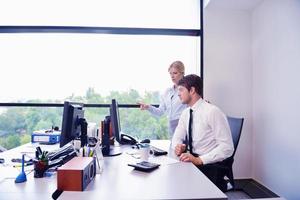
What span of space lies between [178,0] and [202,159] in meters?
2.55

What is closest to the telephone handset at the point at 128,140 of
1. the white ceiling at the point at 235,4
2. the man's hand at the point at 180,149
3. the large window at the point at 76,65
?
the man's hand at the point at 180,149

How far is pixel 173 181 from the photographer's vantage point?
1.21 m

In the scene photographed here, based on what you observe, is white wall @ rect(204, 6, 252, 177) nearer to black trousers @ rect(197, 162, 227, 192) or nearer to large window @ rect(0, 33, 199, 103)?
large window @ rect(0, 33, 199, 103)

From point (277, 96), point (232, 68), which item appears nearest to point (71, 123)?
point (277, 96)

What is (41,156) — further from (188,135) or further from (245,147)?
(245,147)

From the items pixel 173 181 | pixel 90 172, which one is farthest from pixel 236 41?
pixel 90 172

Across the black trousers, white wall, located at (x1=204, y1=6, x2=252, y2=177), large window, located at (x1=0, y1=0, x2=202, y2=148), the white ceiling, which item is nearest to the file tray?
the black trousers

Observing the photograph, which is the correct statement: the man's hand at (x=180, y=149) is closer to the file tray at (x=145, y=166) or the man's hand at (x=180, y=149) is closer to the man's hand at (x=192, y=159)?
the man's hand at (x=192, y=159)

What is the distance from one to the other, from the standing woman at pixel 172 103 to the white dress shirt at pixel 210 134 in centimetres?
83

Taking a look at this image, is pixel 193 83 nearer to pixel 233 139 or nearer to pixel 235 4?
pixel 233 139

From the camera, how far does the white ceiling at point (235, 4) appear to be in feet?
9.81

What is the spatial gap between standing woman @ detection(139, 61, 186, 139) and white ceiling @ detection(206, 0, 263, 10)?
1.12 metres

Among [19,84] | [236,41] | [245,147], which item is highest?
[236,41]

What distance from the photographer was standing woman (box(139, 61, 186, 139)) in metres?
2.62
